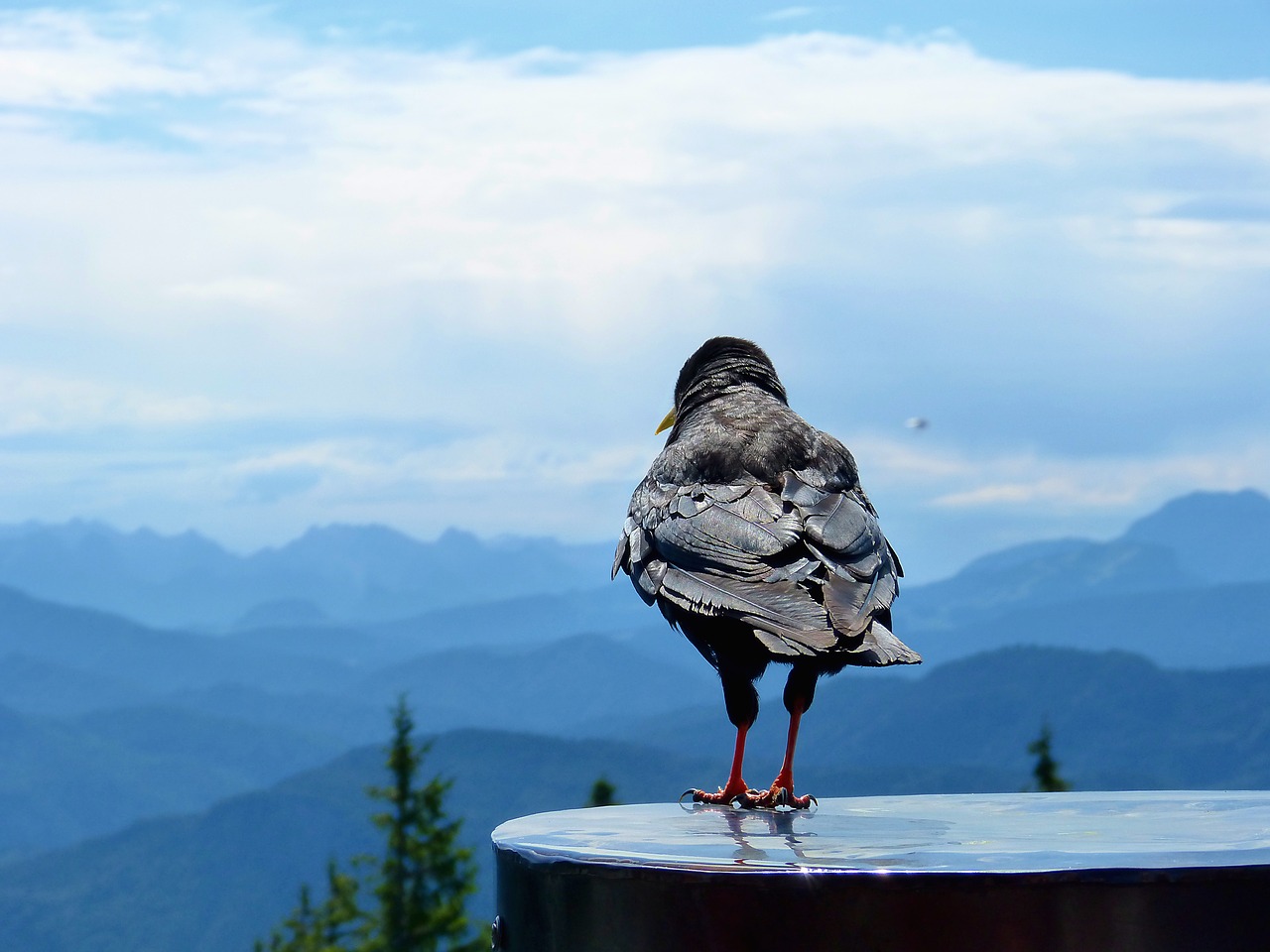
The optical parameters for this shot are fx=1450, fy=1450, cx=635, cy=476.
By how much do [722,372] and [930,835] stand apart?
17.9ft

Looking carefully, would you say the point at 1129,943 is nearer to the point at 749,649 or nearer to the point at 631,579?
the point at 749,649

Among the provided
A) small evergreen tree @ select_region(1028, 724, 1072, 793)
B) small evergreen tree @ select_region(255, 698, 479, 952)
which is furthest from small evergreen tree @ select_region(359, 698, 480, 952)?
small evergreen tree @ select_region(1028, 724, 1072, 793)

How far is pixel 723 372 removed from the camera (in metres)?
10.8

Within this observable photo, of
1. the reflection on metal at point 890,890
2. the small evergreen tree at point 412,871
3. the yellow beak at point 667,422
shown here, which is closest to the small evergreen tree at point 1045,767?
the small evergreen tree at point 412,871

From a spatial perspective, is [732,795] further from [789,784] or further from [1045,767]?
[1045,767]

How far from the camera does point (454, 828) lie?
5697 cm

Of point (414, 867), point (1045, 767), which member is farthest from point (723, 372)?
point (414, 867)

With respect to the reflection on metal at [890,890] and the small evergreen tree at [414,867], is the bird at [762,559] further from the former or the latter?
the small evergreen tree at [414,867]

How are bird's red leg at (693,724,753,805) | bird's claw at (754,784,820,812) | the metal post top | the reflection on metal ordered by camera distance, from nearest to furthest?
the reflection on metal
the metal post top
bird's claw at (754,784,820,812)
bird's red leg at (693,724,753,805)

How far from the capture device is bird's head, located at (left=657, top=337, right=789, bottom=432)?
1072cm

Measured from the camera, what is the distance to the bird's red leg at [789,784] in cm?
780

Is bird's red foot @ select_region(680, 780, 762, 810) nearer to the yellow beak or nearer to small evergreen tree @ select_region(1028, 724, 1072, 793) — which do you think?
the yellow beak

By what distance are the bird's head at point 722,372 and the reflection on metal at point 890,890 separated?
510 cm

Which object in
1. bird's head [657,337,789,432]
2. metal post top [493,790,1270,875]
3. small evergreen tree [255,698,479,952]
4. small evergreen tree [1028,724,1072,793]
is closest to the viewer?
metal post top [493,790,1270,875]
